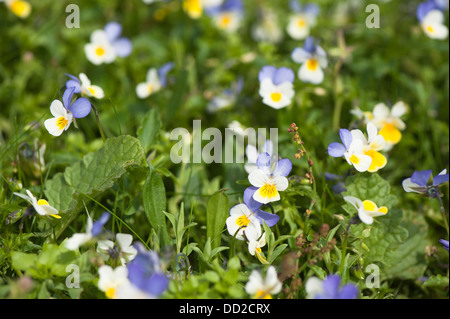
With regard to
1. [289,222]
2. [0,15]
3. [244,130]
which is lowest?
[289,222]

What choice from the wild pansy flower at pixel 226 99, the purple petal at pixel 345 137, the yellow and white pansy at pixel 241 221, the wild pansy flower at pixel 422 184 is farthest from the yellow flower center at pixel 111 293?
the wild pansy flower at pixel 226 99

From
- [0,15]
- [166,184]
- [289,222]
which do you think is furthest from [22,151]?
[0,15]

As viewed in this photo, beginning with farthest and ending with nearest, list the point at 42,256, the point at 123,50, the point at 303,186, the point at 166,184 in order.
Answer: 1. the point at 123,50
2. the point at 166,184
3. the point at 303,186
4. the point at 42,256

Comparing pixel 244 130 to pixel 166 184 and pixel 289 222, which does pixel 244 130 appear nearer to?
pixel 166 184

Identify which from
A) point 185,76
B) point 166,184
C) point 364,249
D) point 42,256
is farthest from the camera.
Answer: point 185,76

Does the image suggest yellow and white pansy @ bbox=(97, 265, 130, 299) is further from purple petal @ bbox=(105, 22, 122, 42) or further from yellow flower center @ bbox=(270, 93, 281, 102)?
purple petal @ bbox=(105, 22, 122, 42)

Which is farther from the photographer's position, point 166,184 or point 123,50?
point 123,50
